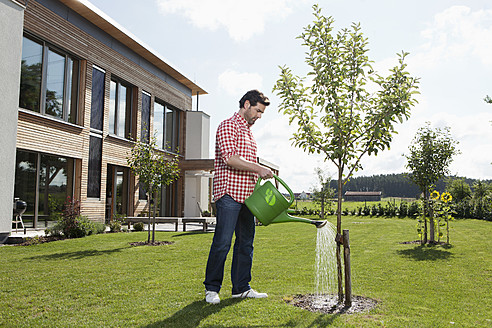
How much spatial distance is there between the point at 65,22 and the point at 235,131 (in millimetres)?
11458

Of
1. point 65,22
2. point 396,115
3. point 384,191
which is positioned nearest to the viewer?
point 396,115

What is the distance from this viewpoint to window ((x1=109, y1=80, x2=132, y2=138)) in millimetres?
15969

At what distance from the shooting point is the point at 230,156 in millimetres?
3789

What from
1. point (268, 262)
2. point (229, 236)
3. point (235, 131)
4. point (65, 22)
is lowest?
point (268, 262)

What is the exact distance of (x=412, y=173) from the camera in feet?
35.9

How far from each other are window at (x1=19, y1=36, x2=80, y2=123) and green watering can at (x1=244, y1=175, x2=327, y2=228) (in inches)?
388

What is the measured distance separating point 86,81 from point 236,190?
38.8 feet

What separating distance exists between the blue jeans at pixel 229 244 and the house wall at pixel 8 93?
7.45m

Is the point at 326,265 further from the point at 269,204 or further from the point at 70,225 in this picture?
the point at 70,225

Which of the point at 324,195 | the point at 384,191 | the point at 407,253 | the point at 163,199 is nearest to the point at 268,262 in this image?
the point at 407,253

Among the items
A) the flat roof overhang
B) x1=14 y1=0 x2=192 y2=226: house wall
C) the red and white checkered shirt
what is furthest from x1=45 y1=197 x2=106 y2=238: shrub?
the red and white checkered shirt

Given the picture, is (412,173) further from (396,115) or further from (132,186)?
(132,186)

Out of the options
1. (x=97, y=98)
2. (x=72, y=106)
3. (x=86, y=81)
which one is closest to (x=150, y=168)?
(x=72, y=106)

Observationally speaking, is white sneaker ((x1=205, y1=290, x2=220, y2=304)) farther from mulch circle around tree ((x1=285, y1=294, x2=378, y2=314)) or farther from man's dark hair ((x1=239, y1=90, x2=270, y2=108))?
man's dark hair ((x1=239, y1=90, x2=270, y2=108))
